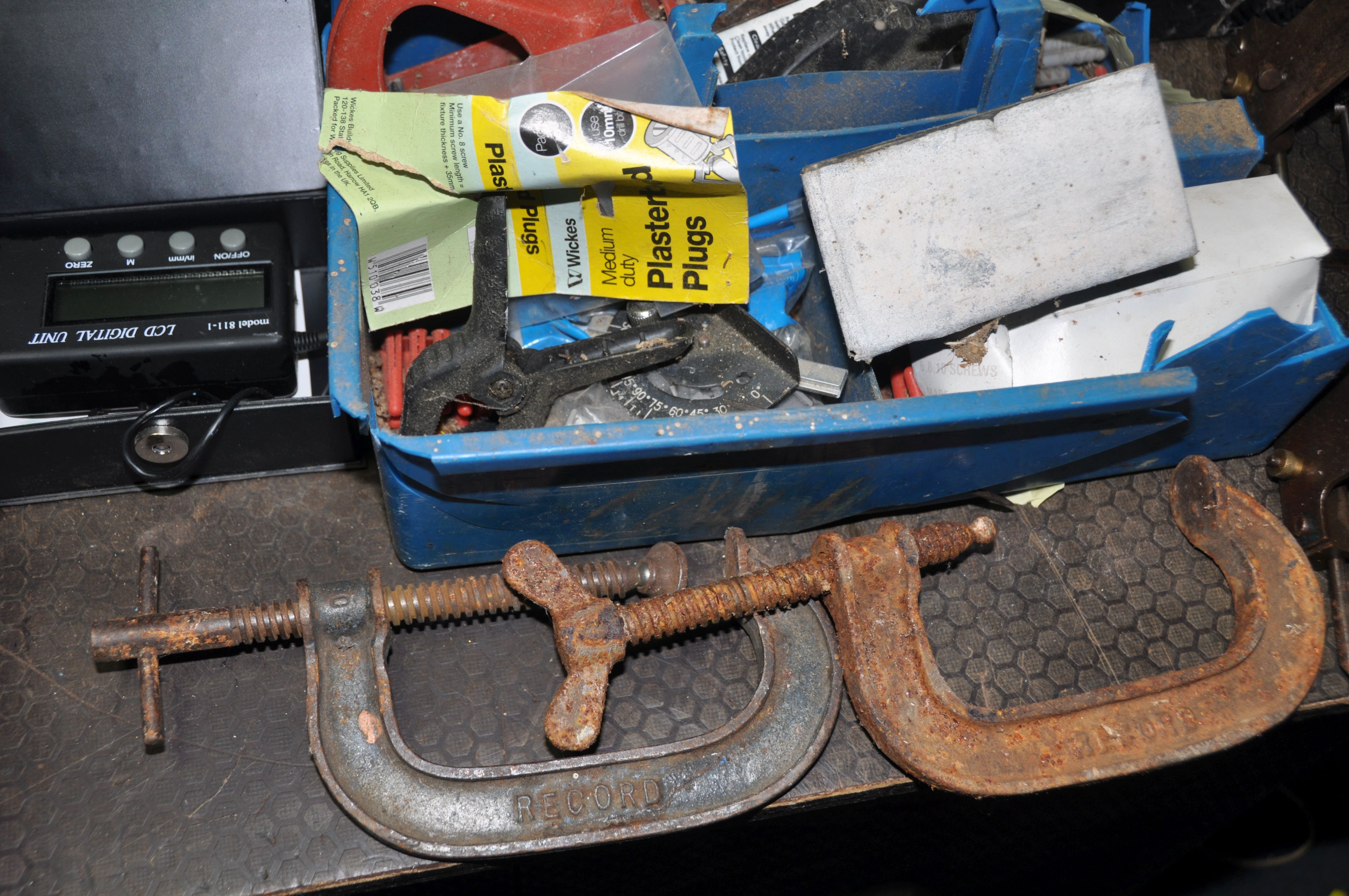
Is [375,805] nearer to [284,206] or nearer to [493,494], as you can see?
[493,494]

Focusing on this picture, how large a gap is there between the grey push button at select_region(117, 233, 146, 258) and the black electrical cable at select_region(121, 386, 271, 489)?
0.13 metres

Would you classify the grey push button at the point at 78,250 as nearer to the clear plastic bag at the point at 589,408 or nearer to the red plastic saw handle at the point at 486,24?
the red plastic saw handle at the point at 486,24

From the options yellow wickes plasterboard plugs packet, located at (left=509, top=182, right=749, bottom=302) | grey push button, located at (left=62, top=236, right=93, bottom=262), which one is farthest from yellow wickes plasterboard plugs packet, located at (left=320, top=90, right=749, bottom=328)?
grey push button, located at (left=62, top=236, right=93, bottom=262)

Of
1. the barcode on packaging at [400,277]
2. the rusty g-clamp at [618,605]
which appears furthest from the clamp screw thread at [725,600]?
the barcode on packaging at [400,277]

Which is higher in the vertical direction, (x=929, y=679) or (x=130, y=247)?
(x=130, y=247)

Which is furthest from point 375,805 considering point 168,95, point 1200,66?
point 1200,66

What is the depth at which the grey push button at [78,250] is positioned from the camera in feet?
2.76

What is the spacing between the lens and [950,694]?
86 centimetres

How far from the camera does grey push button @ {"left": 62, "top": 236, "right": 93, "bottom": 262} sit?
0.84 m

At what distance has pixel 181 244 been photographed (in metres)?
0.86

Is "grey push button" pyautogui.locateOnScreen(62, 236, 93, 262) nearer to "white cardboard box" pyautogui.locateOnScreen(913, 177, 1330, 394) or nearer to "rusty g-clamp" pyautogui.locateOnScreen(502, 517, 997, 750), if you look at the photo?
"rusty g-clamp" pyautogui.locateOnScreen(502, 517, 997, 750)

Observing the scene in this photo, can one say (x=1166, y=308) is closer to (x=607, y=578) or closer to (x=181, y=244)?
(x=607, y=578)

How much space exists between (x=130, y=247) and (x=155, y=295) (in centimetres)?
5

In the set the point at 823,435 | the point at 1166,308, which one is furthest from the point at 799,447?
the point at 1166,308
